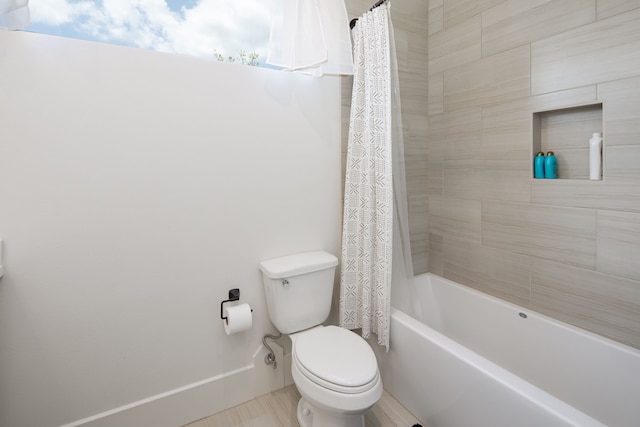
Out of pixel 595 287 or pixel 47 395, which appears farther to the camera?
pixel 595 287

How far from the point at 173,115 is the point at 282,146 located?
0.57m

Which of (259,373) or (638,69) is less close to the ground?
(638,69)

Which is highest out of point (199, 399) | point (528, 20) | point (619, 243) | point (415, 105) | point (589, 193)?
point (528, 20)

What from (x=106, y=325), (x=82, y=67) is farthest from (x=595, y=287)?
(x=82, y=67)

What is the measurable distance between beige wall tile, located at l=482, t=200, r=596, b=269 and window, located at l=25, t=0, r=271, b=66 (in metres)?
1.64

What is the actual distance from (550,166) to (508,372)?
1.06 meters

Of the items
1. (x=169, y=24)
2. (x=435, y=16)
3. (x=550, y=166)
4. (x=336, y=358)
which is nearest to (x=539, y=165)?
(x=550, y=166)

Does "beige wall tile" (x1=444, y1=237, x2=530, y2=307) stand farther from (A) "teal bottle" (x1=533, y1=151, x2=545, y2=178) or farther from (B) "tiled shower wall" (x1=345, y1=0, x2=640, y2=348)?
(A) "teal bottle" (x1=533, y1=151, x2=545, y2=178)

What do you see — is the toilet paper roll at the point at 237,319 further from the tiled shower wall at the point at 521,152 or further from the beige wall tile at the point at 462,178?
the beige wall tile at the point at 462,178

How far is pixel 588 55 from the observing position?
1.48 m

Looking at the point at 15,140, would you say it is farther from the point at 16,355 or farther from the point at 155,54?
the point at 16,355

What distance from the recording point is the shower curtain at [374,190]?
1624mm

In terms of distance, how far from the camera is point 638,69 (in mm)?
1335

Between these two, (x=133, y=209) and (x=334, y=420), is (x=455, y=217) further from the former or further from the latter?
(x=133, y=209)
